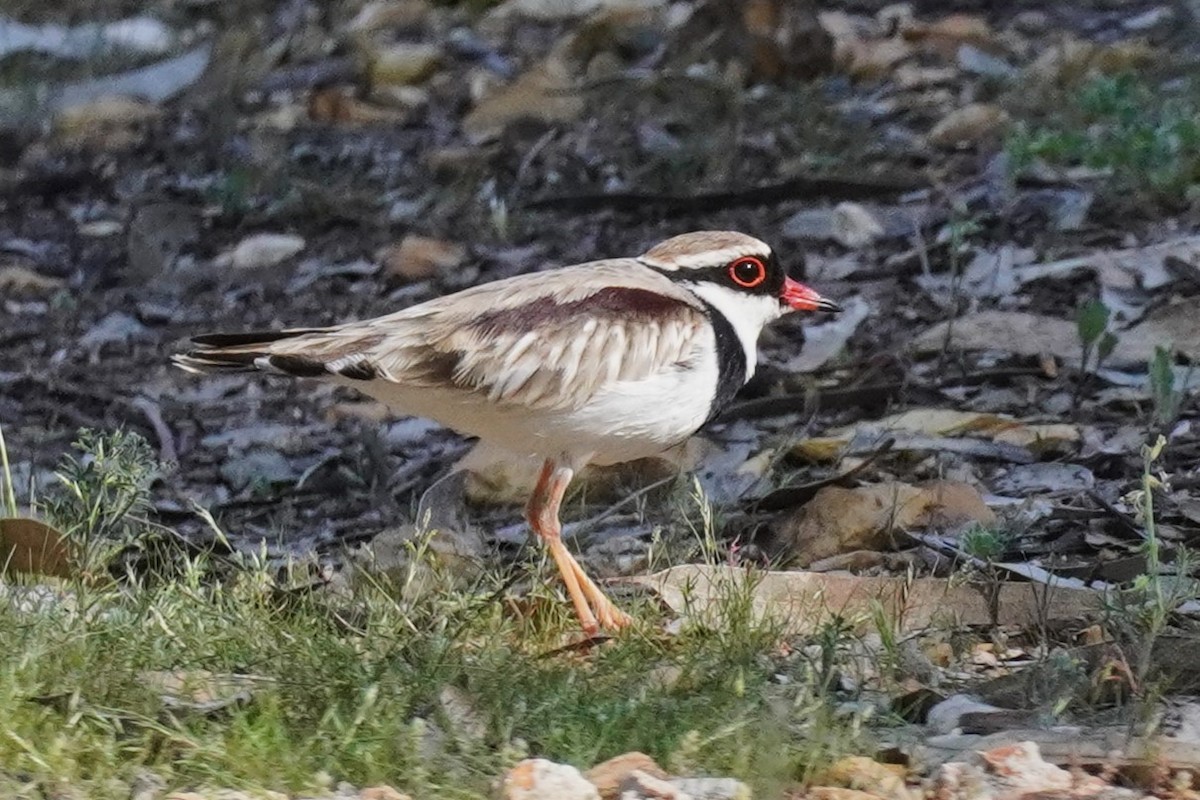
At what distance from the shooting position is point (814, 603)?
5.07 m

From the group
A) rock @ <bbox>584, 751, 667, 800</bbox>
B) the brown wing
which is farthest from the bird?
rock @ <bbox>584, 751, 667, 800</bbox>

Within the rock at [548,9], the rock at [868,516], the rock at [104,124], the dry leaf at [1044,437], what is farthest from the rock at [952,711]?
the rock at [548,9]

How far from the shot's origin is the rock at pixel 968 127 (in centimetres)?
994

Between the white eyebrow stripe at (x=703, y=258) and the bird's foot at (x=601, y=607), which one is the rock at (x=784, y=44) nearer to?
the white eyebrow stripe at (x=703, y=258)

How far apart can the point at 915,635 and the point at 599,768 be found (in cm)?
118

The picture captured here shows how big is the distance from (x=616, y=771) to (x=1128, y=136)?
5705 mm

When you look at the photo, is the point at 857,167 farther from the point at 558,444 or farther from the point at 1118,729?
the point at 1118,729

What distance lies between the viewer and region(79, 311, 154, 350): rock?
9.01 metres

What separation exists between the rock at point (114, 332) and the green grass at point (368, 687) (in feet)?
12.9

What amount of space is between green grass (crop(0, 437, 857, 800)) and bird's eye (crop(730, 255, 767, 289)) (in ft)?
3.39

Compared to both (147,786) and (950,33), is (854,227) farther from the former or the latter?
(147,786)

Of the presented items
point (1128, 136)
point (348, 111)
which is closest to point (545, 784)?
point (1128, 136)

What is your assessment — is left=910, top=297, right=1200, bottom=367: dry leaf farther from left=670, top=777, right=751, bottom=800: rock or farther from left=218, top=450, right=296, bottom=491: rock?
left=670, top=777, right=751, bottom=800: rock

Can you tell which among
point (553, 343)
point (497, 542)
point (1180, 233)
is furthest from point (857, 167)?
point (553, 343)
